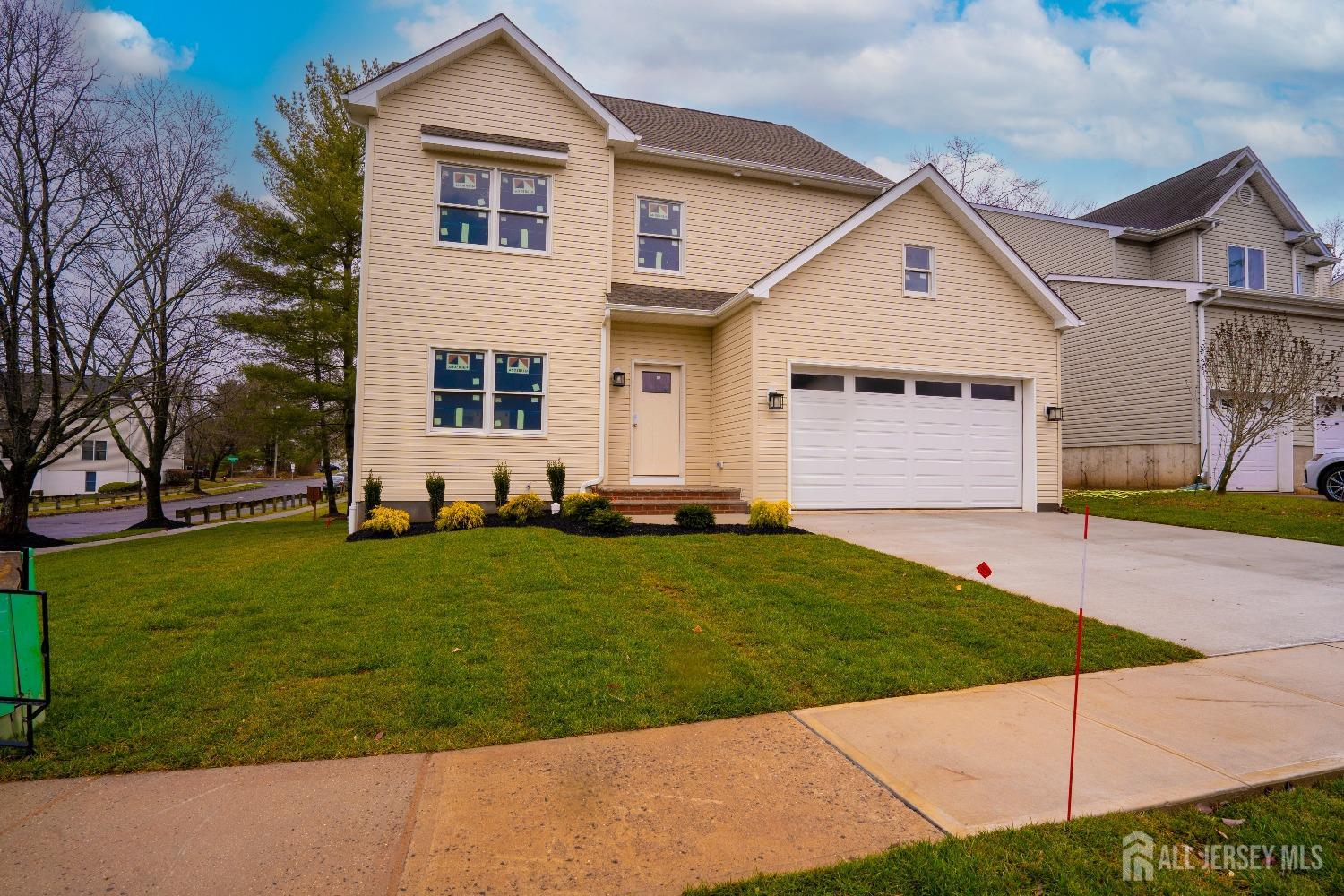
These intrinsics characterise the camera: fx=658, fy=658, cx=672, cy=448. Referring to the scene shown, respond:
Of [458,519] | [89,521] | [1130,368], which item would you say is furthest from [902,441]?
[89,521]

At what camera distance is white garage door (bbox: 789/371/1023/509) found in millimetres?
11695

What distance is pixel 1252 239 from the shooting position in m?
20.8

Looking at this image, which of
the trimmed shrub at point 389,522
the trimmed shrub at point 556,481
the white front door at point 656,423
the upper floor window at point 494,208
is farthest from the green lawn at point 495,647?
the upper floor window at point 494,208

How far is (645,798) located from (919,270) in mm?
11876

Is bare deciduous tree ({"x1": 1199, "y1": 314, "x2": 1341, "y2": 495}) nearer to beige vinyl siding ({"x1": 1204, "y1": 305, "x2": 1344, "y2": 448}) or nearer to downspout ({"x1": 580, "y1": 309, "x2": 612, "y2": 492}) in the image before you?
beige vinyl siding ({"x1": 1204, "y1": 305, "x2": 1344, "y2": 448})

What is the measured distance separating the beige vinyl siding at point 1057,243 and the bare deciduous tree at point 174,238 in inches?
866

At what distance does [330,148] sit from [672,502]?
14060 mm

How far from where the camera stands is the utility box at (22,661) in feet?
10.6

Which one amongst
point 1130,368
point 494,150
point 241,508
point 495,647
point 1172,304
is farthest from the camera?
point 241,508

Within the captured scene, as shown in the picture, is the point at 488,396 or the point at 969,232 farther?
the point at 969,232

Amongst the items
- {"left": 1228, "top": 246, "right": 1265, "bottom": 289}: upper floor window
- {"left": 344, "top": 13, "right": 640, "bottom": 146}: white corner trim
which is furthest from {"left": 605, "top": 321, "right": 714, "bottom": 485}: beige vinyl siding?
{"left": 1228, "top": 246, "right": 1265, "bottom": 289}: upper floor window

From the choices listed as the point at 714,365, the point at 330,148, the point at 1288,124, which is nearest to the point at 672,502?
the point at 714,365

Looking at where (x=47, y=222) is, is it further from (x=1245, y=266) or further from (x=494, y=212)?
(x=1245, y=266)

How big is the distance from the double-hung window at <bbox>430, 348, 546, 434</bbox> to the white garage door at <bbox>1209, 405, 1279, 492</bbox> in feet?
53.7
